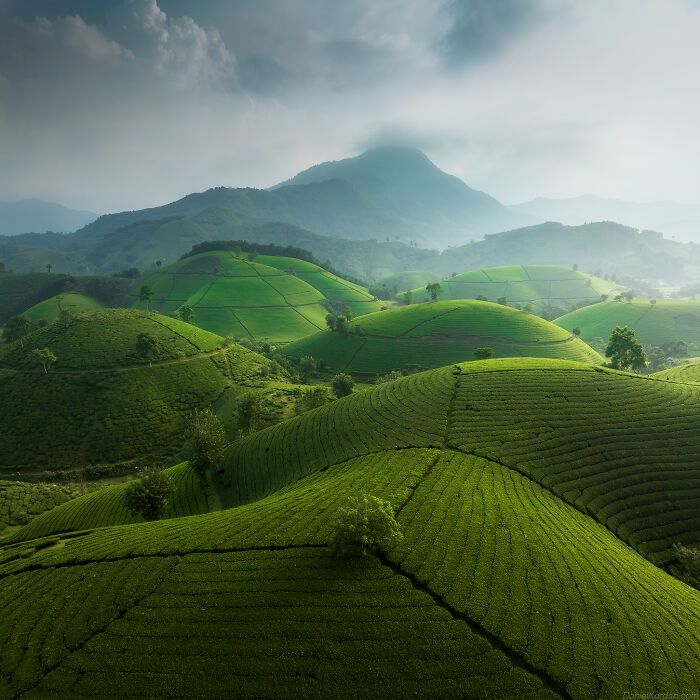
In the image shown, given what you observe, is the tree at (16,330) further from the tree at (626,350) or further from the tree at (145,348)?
the tree at (626,350)

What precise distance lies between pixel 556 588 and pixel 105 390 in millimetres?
109810

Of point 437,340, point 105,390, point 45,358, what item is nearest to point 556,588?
point 105,390

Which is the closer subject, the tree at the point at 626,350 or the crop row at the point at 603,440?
the crop row at the point at 603,440

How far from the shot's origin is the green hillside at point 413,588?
23.3 meters

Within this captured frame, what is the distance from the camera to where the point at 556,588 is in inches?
1129

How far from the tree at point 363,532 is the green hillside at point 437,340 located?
12472cm

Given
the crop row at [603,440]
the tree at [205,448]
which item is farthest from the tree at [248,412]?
the crop row at [603,440]

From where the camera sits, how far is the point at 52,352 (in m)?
110

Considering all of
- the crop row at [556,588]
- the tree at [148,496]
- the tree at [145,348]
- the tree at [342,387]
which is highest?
the tree at [145,348]

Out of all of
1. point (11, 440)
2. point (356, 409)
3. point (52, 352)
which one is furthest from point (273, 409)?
point (52, 352)

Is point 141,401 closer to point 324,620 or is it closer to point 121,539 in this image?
point 121,539

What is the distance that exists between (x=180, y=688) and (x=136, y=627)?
6.77m

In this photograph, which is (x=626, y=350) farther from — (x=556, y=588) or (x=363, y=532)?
(x=363, y=532)

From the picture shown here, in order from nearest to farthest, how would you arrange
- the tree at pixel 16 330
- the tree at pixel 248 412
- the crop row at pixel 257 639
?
the crop row at pixel 257 639 → the tree at pixel 248 412 → the tree at pixel 16 330
